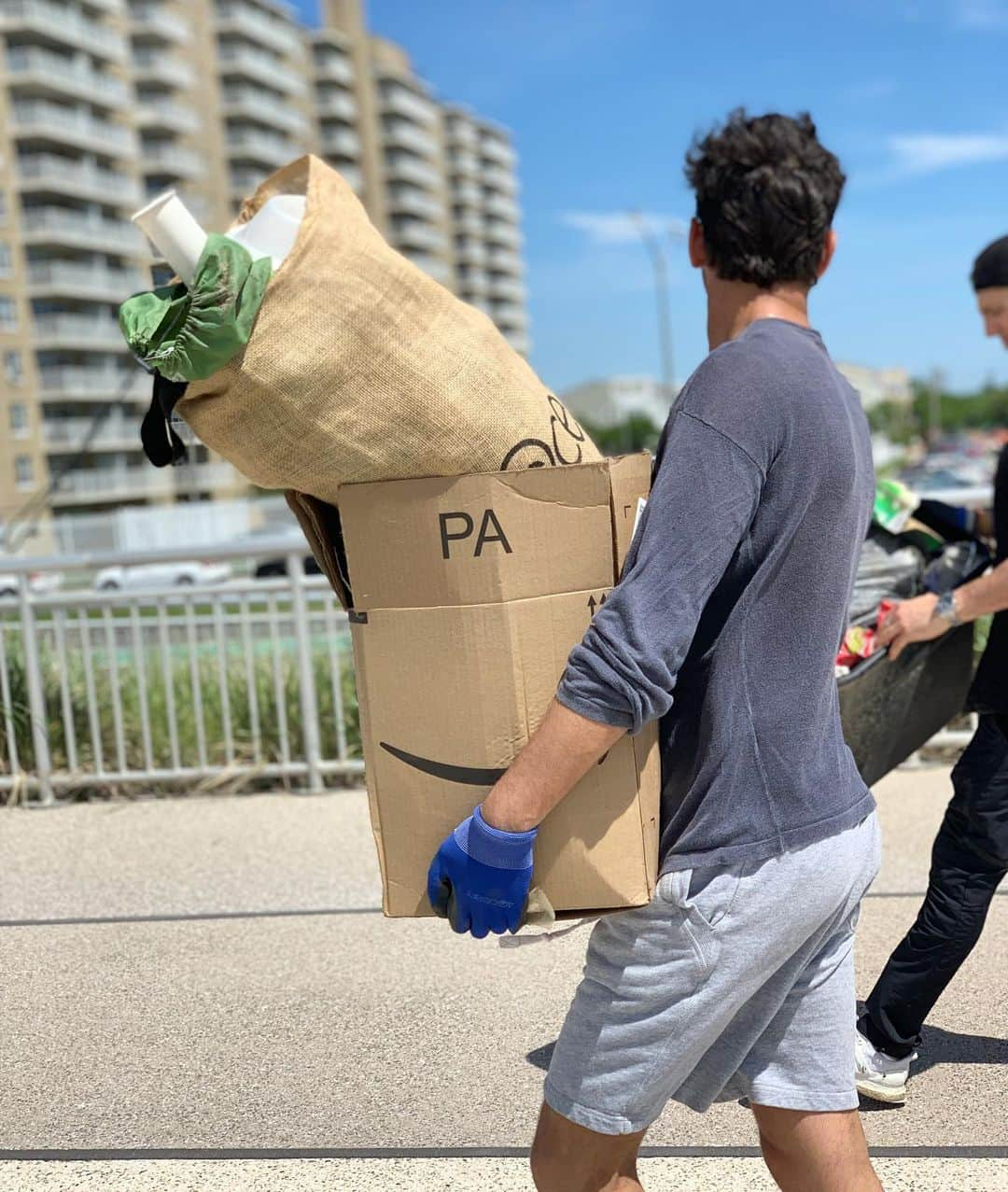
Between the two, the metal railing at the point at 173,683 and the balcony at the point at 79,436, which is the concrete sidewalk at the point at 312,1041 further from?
the balcony at the point at 79,436

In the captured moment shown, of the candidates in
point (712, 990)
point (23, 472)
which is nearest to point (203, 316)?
point (712, 990)

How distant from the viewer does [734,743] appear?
175 cm

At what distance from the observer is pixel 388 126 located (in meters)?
92.2

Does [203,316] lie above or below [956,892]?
above

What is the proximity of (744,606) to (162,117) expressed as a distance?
72444 millimetres

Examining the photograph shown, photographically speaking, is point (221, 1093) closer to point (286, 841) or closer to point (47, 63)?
point (286, 841)

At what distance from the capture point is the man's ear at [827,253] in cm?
188

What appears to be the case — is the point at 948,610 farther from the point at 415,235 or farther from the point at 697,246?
the point at 415,235

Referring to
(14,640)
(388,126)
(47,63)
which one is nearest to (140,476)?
(47,63)

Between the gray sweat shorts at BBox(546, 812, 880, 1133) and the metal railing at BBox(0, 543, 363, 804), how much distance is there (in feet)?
14.7

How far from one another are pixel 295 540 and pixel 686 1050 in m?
4.80

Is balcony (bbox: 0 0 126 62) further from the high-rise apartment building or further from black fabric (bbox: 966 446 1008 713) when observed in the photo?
black fabric (bbox: 966 446 1008 713)

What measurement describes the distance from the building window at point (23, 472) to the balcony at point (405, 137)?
1708 inches

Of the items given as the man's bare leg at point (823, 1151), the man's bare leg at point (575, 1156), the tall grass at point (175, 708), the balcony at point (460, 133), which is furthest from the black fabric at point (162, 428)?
the balcony at point (460, 133)
